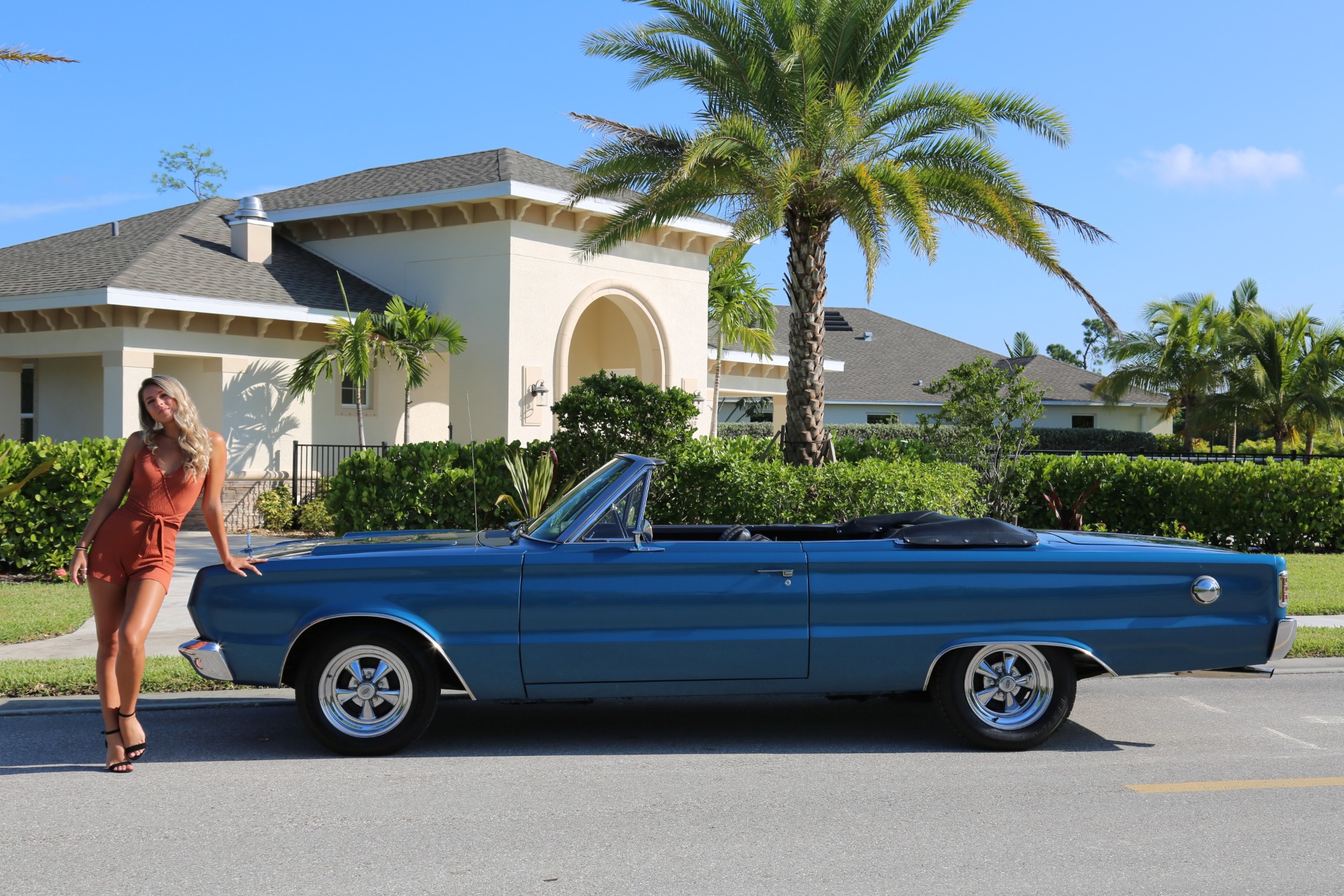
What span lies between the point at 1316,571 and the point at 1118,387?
91.4 ft

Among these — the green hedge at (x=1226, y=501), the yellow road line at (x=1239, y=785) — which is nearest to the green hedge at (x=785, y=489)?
the green hedge at (x=1226, y=501)

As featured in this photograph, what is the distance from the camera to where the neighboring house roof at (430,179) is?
2134 centimetres

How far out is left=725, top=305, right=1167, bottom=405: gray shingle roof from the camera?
42500mm

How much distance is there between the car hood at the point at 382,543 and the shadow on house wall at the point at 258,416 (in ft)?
45.5

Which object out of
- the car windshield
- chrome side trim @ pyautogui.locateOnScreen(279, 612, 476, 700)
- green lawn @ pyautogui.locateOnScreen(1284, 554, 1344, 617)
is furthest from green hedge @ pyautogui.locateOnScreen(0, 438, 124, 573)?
green lawn @ pyautogui.locateOnScreen(1284, 554, 1344, 617)

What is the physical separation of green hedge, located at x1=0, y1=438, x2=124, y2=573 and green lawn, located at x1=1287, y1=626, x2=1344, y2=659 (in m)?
11.8

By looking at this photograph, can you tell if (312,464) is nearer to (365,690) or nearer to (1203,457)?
(365,690)

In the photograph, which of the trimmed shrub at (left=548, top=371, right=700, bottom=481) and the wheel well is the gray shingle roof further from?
the wheel well

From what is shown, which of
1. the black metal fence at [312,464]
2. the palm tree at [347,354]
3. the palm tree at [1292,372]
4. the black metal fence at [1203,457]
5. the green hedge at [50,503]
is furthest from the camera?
the palm tree at [1292,372]

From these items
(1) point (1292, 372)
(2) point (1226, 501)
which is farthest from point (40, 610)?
(1) point (1292, 372)

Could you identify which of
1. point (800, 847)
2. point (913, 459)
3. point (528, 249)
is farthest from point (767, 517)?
point (528, 249)

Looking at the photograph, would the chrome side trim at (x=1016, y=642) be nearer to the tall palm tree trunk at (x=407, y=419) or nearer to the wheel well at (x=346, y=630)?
the wheel well at (x=346, y=630)

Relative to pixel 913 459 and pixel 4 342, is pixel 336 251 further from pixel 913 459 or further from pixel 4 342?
pixel 913 459

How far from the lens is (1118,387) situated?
40.3m
